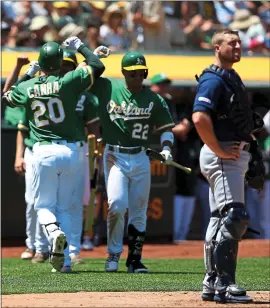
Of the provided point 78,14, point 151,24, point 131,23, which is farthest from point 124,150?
point 78,14

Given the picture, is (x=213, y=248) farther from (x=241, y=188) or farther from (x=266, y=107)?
(x=266, y=107)

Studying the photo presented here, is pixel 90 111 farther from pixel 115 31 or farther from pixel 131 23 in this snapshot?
pixel 131 23

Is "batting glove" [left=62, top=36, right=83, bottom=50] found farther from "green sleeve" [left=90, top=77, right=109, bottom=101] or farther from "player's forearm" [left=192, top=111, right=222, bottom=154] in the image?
"player's forearm" [left=192, top=111, right=222, bottom=154]

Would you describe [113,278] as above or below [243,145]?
below

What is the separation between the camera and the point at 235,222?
6.70m

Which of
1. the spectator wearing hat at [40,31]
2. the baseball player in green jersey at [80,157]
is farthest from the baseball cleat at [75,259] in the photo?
the spectator wearing hat at [40,31]

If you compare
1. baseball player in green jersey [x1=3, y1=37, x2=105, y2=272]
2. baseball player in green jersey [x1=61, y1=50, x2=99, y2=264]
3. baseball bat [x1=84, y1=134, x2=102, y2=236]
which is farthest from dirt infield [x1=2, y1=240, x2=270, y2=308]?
baseball bat [x1=84, y1=134, x2=102, y2=236]

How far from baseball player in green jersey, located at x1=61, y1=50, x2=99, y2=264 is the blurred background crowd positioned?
3882 mm

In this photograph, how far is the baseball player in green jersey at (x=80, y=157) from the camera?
1007cm

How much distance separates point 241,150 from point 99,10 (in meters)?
10.6

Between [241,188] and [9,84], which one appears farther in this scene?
[9,84]

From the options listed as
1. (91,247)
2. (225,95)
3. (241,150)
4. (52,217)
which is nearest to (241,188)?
(241,150)

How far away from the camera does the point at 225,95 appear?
6.77 metres

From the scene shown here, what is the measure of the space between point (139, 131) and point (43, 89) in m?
1.10
